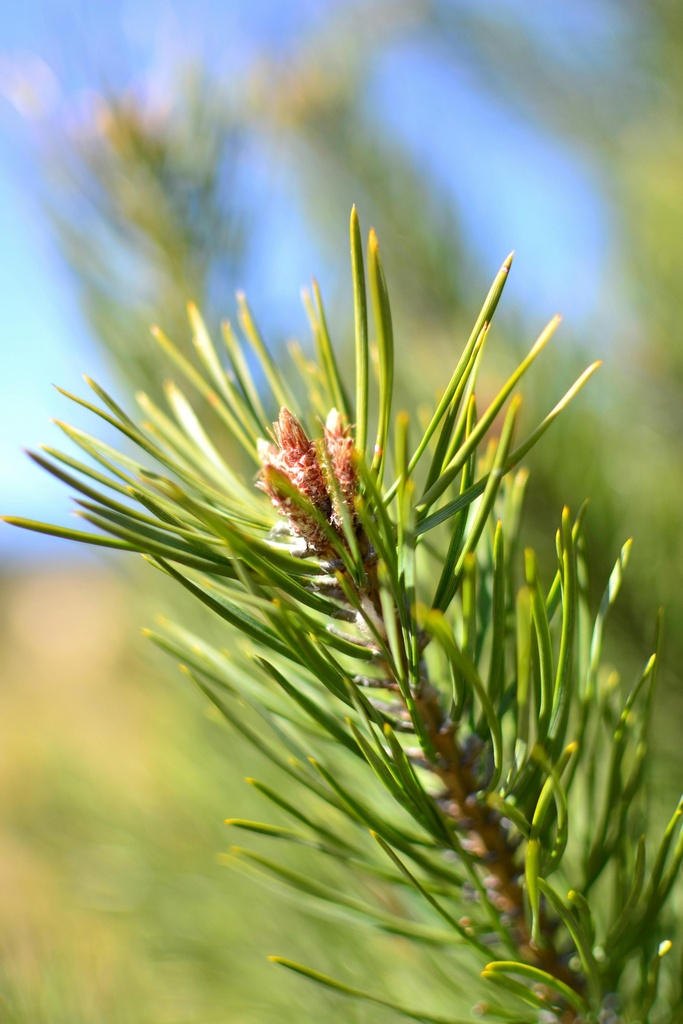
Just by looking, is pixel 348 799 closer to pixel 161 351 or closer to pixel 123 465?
pixel 123 465

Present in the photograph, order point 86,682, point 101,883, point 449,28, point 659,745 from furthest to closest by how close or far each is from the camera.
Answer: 1. point 86,682
2. point 449,28
3. point 101,883
4. point 659,745

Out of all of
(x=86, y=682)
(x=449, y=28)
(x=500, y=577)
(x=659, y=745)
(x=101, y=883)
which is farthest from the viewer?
(x=86, y=682)

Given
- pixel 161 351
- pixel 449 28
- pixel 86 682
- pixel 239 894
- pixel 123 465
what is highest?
pixel 449 28

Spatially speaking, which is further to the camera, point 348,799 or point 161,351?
point 161,351

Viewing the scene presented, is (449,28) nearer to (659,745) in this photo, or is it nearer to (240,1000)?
(659,745)

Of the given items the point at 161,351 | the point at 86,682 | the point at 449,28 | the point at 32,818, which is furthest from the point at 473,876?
the point at 86,682

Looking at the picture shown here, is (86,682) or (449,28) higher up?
(449,28)
